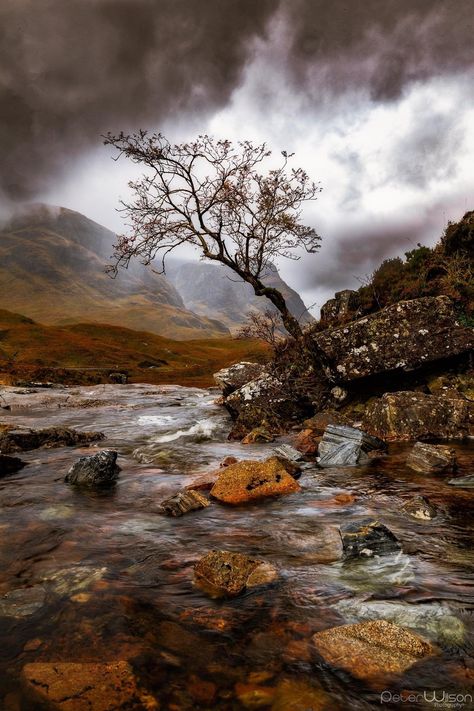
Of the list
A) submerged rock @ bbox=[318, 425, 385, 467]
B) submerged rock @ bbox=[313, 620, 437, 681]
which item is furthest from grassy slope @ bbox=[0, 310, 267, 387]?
submerged rock @ bbox=[313, 620, 437, 681]

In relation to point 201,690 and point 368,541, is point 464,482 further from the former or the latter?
point 201,690

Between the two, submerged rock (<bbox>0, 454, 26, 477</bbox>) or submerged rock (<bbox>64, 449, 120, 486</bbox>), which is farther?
submerged rock (<bbox>0, 454, 26, 477</bbox>)

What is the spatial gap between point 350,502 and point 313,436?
529 centimetres

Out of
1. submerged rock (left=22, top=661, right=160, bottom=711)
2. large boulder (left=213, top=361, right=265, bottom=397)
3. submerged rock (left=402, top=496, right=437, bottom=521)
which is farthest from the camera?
large boulder (left=213, top=361, right=265, bottom=397)

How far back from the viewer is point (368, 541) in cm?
521

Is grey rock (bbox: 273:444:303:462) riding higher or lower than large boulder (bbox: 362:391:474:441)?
lower

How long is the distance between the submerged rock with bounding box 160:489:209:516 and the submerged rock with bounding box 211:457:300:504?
20.0 inches

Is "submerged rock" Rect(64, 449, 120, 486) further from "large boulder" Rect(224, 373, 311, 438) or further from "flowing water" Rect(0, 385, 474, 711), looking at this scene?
"large boulder" Rect(224, 373, 311, 438)

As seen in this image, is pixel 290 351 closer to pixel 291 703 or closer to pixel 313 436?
pixel 313 436

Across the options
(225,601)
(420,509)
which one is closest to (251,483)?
(420,509)

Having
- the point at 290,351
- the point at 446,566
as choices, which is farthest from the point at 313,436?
the point at 446,566

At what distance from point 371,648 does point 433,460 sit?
625cm

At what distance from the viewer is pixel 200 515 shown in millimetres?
6934

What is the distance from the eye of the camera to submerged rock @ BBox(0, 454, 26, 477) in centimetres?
984
